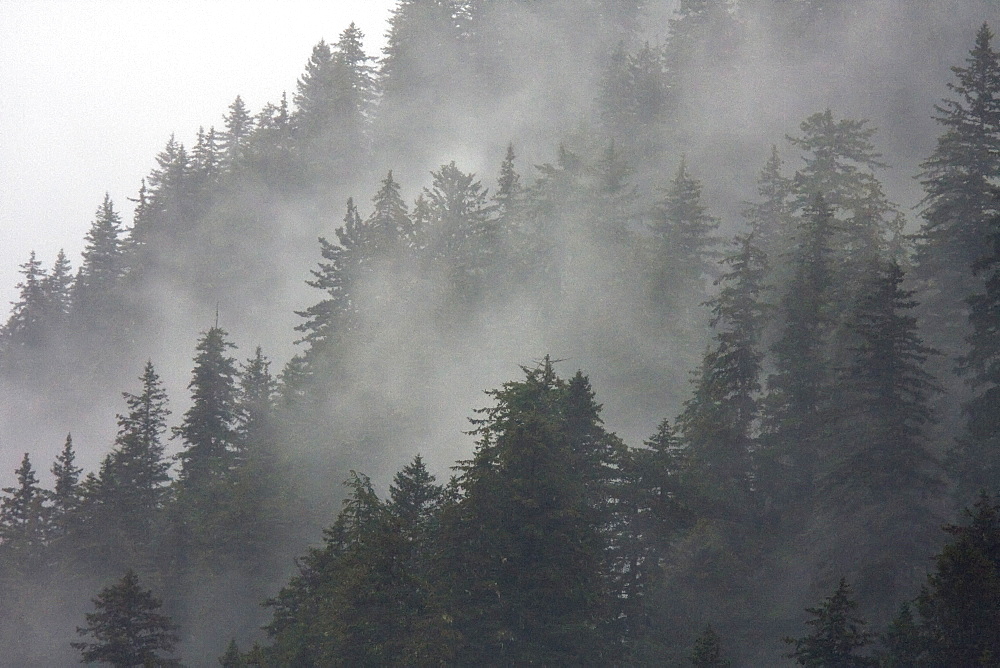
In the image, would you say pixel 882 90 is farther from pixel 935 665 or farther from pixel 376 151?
pixel 935 665

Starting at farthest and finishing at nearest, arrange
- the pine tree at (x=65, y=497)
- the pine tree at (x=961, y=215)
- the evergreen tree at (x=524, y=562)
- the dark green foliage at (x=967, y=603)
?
the pine tree at (x=65, y=497)
the pine tree at (x=961, y=215)
the evergreen tree at (x=524, y=562)
the dark green foliage at (x=967, y=603)

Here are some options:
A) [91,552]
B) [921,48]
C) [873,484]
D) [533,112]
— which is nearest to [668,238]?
[873,484]

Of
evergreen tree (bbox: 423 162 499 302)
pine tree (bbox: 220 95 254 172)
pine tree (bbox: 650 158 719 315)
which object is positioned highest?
pine tree (bbox: 220 95 254 172)

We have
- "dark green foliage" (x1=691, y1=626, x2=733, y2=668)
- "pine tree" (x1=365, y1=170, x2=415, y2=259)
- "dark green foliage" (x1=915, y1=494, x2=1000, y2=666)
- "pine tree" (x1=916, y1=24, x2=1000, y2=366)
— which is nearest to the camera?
"dark green foliage" (x1=915, y1=494, x2=1000, y2=666)

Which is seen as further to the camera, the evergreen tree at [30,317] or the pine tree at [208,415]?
the evergreen tree at [30,317]

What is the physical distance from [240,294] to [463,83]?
32128mm

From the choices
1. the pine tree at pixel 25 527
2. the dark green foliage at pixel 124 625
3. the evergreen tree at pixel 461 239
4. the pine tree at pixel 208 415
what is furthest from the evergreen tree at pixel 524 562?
the pine tree at pixel 25 527

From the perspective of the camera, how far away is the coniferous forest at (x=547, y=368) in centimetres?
2766

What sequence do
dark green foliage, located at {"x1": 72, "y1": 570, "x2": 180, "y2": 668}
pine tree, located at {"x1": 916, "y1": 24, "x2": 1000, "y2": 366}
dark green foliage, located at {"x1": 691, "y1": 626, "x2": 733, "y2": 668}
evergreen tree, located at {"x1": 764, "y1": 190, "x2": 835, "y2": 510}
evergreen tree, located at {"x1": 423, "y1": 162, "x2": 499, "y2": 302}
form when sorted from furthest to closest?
evergreen tree, located at {"x1": 423, "y1": 162, "x2": 499, "y2": 302} → pine tree, located at {"x1": 916, "y1": 24, "x2": 1000, "y2": 366} → evergreen tree, located at {"x1": 764, "y1": 190, "x2": 835, "y2": 510} → dark green foliage, located at {"x1": 72, "y1": 570, "x2": 180, "y2": 668} → dark green foliage, located at {"x1": 691, "y1": 626, "x2": 733, "y2": 668}

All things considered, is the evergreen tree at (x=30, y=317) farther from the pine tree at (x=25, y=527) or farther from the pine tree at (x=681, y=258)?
the pine tree at (x=681, y=258)

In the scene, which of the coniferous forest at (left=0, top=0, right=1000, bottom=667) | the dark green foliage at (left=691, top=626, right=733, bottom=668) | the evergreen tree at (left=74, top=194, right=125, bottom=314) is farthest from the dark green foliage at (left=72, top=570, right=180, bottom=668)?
the evergreen tree at (left=74, top=194, right=125, bottom=314)

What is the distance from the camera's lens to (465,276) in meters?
64.1

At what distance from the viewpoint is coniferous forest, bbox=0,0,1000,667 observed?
2766cm

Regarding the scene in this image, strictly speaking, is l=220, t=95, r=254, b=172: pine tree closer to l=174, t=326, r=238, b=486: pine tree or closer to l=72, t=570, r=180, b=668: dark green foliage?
l=174, t=326, r=238, b=486: pine tree
